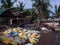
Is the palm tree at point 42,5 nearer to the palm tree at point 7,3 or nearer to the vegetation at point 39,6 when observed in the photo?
the vegetation at point 39,6

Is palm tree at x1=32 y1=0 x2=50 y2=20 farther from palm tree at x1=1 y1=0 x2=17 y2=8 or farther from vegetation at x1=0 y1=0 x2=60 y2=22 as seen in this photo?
palm tree at x1=1 y1=0 x2=17 y2=8

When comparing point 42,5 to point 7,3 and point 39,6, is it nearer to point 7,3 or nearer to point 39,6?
point 39,6

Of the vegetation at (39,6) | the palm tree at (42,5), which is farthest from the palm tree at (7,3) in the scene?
the palm tree at (42,5)

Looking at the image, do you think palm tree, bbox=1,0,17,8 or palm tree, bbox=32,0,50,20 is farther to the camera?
palm tree, bbox=32,0,50,20

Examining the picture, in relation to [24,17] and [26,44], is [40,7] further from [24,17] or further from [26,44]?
[26,44]

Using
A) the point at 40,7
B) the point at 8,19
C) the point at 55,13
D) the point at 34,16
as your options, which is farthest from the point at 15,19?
the point at 55,13

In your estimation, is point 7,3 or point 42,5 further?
point 42,5

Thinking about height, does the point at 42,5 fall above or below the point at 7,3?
below

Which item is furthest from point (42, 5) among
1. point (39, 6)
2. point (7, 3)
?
point (7, 3)

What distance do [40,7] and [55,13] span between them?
560 centimetres

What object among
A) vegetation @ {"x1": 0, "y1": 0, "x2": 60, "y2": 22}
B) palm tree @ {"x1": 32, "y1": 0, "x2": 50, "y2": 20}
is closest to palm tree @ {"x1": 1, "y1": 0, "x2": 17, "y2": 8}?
vegetation @ {"x1": 0, "y1": 0, "x2": 60, "y2": 22}

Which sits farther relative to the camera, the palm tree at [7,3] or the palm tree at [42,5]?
the palm tree at [42,5]

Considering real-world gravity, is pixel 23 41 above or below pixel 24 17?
above

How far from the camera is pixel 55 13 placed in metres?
35.8
